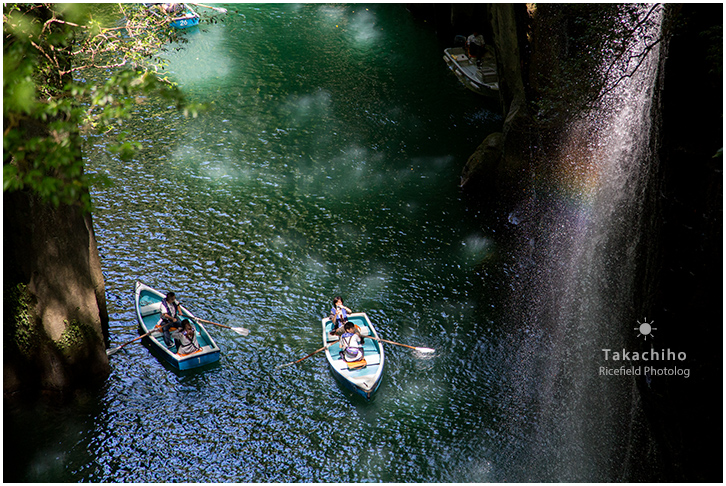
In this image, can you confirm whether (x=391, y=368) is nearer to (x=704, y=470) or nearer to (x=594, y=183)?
(x=704, y=470)

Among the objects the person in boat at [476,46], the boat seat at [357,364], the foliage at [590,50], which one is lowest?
the boat seat at [357,364]

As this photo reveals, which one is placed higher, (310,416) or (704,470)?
(704,470)

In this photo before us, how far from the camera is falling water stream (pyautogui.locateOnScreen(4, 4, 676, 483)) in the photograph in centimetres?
1323

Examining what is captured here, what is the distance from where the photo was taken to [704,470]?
1102 centimetres

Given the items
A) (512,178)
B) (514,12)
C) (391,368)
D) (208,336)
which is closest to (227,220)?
(208,336)

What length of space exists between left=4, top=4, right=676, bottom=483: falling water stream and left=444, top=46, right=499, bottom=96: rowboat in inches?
50.3

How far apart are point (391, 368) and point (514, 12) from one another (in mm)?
13105

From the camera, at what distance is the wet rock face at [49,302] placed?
12523 mm

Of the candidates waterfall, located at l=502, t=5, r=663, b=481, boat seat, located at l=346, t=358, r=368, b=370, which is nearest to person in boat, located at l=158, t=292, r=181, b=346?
boat seat, located at l=346, t=358, r=368, b=370

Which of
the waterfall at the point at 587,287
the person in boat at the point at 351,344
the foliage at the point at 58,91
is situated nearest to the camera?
the foliage at the point at 58,91

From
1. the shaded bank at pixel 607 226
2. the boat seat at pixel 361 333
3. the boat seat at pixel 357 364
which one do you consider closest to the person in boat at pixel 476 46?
the shaded bank at pixel 607 226

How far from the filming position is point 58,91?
37.6ft

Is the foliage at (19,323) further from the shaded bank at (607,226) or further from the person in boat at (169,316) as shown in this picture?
the shaded bank at (607,226)

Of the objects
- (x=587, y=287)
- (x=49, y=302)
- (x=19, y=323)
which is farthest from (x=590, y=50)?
(x=19, y=323)
